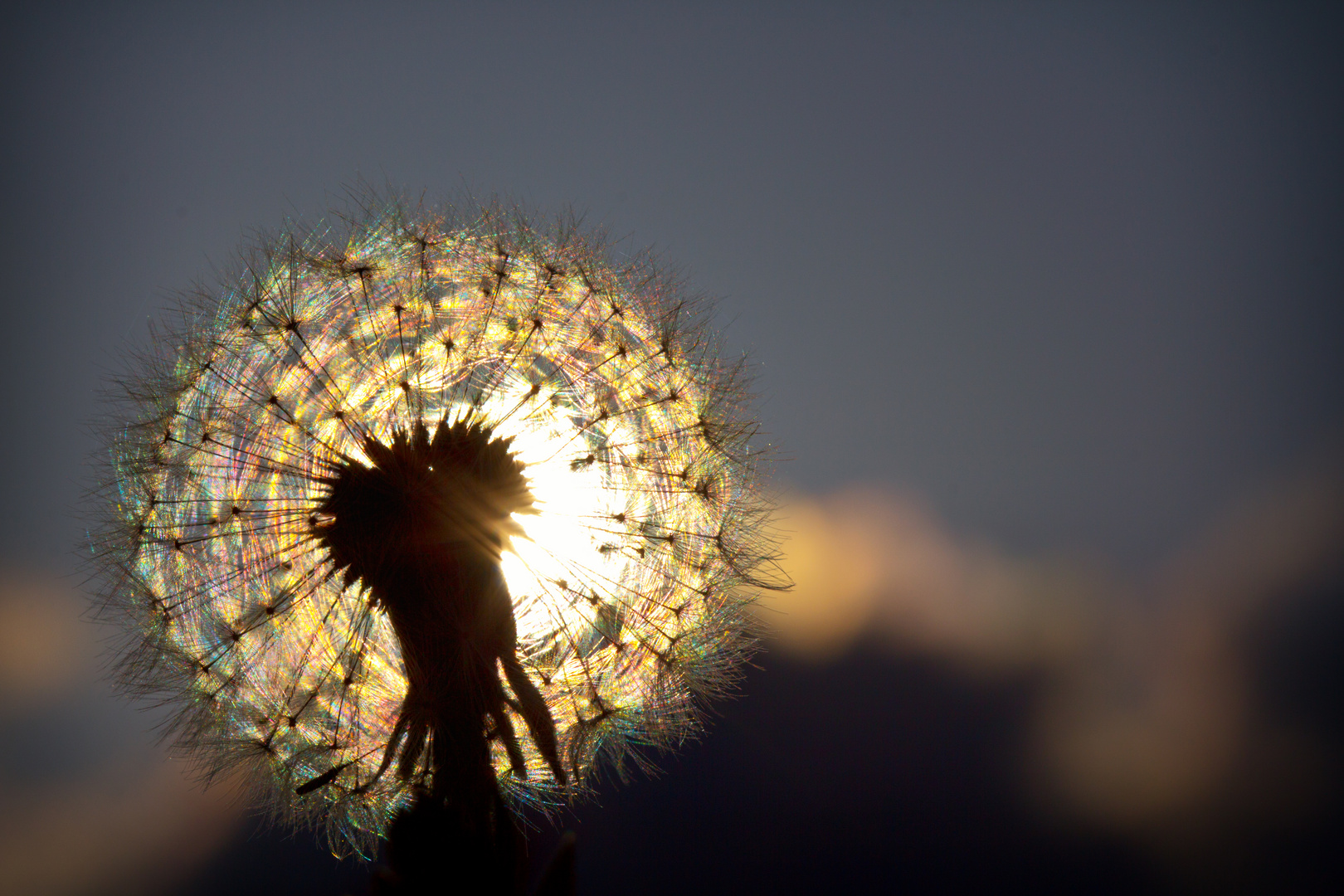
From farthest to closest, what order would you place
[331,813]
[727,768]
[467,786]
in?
[727,768], [331,813], [467,786]

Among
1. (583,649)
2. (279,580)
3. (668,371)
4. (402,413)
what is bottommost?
(583,649)

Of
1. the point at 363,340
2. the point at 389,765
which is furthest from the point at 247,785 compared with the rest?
the point at 363,340

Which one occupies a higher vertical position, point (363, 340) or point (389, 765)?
point (363, 340)

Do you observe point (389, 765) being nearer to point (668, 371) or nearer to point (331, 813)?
point (331, 813)

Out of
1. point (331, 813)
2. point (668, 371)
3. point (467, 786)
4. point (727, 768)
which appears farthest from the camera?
point (727, 768)

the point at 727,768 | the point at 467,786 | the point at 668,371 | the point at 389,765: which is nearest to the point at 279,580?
the point at 389,765

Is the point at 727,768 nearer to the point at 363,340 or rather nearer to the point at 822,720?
the point at 822,720

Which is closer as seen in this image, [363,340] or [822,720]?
[363,340]
